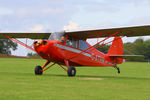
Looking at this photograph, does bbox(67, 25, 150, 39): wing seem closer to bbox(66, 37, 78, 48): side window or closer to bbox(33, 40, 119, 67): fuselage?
bbox(66, 37, 78, 48): side window

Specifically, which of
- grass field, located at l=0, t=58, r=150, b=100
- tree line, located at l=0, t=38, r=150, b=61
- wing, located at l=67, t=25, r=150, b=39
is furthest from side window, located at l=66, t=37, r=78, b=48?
tree line, located at l=0, t=38, r=150, b=61

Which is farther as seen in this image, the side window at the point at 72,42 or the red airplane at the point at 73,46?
the side window at the point at 72,42

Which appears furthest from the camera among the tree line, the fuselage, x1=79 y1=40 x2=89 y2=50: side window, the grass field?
the tree line

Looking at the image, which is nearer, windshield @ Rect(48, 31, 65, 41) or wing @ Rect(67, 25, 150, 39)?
wing @ Rect(67, 25, 150, 39)

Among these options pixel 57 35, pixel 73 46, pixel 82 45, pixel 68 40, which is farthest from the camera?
pixel 82 45

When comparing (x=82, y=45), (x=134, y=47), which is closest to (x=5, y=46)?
(x=134, y=47)

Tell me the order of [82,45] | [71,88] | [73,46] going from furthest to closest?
1. [82,45]
2. [73,46]
3. [71,88]

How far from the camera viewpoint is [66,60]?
1573cm

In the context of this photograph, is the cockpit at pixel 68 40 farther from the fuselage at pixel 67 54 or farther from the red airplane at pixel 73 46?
the fuselage at pixel 67 54

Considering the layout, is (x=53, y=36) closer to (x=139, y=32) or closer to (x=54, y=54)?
(x=54, y=54)

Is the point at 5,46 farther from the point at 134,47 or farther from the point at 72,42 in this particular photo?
the point at 72,42

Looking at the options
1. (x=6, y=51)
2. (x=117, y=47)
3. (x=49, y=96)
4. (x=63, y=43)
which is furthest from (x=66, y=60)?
(x=6, y=51)

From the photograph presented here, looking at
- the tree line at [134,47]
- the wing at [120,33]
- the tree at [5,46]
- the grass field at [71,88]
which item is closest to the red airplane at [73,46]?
the wing at [120,33]

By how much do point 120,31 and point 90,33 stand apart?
209 centimetres
